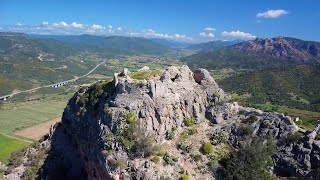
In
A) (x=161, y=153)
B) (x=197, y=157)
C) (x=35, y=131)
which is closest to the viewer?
(x=161, y=153)

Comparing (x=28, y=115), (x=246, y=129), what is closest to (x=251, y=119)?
(x=246, y=129)

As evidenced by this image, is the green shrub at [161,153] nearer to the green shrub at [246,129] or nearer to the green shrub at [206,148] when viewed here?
the green shrub at [206,148]

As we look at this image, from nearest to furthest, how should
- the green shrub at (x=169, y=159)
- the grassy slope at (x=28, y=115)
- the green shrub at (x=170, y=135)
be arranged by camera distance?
1. the green shrub at (x=169, y=159)
2. the green shrub at (x=170, y=135)
3. the grassy slope at (x=28, y=115)

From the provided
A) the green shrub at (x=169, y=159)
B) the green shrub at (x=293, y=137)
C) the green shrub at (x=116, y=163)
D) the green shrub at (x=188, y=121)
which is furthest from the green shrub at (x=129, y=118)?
the green shrub at (x=293, y=137)

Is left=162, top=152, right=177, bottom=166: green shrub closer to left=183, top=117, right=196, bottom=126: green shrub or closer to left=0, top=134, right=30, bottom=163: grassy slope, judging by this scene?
left=183, top=117, right=196, bottom=126: green shrub

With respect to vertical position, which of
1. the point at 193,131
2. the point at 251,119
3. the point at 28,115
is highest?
the point at 251,119

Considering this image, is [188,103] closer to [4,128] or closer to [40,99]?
[4,128]

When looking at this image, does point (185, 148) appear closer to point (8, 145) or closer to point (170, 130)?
point (170, 130)

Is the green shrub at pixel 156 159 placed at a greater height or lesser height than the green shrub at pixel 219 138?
lesser

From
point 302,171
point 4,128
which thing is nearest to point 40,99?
point 4,128
